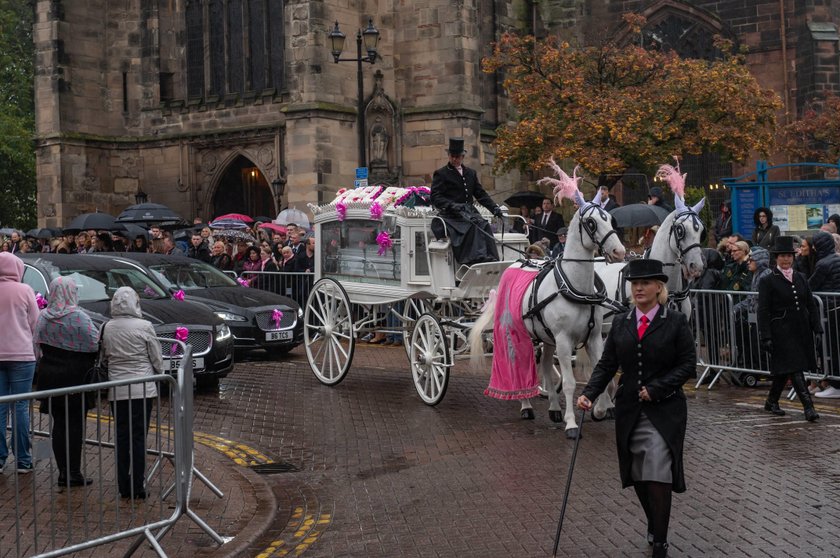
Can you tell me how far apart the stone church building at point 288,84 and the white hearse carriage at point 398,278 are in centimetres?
1388

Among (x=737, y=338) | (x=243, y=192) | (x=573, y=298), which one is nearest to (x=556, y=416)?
(x=573, y=298)

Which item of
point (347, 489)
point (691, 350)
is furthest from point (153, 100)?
point (691, 350)

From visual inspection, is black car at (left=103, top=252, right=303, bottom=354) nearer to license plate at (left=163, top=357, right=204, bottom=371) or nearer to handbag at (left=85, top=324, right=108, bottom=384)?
license plate at (left=163, top=357, right=204, bottom=371)

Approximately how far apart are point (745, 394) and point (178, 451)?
8.63 metres

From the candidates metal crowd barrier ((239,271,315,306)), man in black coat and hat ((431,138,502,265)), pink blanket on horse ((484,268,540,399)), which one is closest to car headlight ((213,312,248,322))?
metal crowd barrier ((239,271,315,306))

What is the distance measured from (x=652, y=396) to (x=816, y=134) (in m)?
26.7

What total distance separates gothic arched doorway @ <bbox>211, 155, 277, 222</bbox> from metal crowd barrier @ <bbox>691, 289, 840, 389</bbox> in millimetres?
20747

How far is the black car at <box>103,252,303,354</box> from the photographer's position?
18344 mm

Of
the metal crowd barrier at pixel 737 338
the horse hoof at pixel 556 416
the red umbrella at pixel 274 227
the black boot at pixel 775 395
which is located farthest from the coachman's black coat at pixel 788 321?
the red umbrella at pixel 274 227

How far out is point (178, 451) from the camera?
825 cm

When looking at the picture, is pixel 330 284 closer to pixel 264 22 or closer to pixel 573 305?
pixel 573 305

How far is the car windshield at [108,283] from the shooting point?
15570 millimetres

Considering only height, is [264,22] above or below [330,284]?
above

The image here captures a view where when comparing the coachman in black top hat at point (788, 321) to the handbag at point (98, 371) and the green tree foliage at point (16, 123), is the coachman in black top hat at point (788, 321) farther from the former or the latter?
the green tree foliage at point (16, 123)
